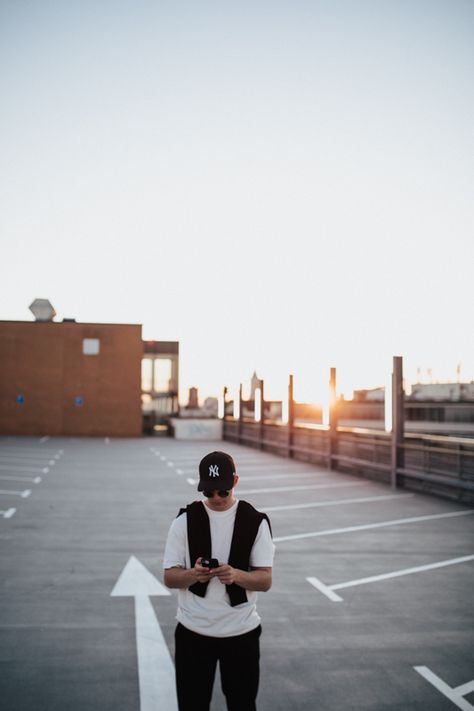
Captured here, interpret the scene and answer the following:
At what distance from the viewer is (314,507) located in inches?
492

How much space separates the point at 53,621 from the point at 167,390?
39.6m

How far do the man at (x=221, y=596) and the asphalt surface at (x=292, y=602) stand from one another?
1425mm

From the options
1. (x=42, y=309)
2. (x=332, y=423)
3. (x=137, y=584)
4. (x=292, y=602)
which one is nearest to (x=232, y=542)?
(x=292, y=602)

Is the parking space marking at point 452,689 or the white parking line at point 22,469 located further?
the white parking line at point 22,469

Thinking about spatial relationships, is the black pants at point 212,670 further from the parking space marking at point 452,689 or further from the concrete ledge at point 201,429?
the concrete ledge at point 201,429

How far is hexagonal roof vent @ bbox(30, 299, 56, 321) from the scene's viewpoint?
43.4 meters

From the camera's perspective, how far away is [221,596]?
9.84 ft

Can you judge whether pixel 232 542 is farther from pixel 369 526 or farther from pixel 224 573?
pixel 369 526

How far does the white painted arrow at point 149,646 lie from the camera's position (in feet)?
14.0

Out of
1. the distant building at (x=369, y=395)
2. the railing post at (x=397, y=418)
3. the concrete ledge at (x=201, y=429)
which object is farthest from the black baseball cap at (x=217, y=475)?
the distant building at (x=369, y=395)

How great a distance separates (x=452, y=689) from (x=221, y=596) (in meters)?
2.51

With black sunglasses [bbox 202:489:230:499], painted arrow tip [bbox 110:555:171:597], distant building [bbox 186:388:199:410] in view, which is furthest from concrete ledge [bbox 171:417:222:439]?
black sunglasses [bbox 202:489:230:499]

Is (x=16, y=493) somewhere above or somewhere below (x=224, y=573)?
below

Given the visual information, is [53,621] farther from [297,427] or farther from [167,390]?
[167,390]
